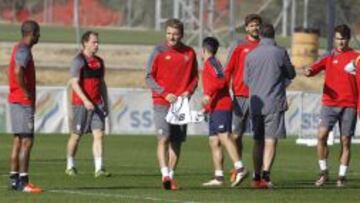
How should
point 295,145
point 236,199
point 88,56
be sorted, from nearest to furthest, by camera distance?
point 236,199, point 88,56, point 295,145

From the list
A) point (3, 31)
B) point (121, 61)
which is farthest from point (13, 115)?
point (3, 31)

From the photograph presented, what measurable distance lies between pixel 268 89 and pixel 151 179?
8.16 ft

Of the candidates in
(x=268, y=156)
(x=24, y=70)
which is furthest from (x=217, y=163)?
(x=24, y=70)

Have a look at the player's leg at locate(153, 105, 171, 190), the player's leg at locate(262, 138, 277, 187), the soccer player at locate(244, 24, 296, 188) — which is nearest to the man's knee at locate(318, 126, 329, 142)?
the soccer player at locate(244, 24, 296, 188)

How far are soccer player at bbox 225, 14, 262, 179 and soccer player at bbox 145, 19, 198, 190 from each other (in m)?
1.41

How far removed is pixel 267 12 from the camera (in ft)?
245

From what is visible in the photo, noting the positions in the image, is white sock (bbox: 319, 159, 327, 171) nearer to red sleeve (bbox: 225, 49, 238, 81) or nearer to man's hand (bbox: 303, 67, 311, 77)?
man's hand (bbox: 303, 67, 311, 77)

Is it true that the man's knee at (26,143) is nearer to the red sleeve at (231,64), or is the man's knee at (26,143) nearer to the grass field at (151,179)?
the grass field at (151,179)

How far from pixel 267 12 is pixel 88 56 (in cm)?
5291

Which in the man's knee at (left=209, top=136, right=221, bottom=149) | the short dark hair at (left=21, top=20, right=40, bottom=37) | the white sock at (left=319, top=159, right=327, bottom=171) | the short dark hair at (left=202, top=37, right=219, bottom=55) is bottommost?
the white sock at (left=319, top=159, right=327, bottom=171)

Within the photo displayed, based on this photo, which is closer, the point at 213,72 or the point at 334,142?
the point at 213,72

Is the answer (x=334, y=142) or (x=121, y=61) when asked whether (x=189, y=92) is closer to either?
(x=334, y=142)

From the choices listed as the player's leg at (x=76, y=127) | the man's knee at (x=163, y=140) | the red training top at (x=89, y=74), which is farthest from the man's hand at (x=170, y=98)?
the player's leg at (x=76, y=127)

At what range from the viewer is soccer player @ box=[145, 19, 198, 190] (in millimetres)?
19203
